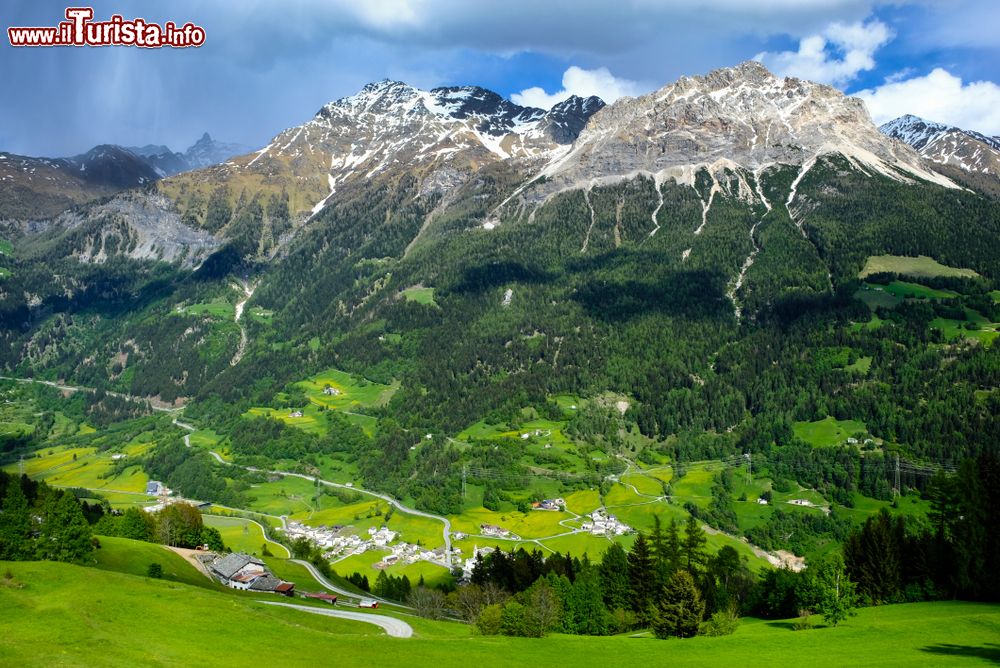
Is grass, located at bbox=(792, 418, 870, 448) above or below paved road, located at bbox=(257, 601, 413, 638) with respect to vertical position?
above

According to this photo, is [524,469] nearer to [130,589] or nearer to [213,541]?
[213,541]

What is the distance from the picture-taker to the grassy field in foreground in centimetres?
4788

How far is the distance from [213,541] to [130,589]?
190ft

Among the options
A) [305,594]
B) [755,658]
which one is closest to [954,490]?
[755,658]

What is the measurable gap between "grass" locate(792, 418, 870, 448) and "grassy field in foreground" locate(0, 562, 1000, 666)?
410 ft

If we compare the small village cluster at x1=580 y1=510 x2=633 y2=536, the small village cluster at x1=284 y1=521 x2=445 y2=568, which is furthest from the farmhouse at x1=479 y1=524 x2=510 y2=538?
the small village cluster at x1=580 y1=510 x2=633 y2=536

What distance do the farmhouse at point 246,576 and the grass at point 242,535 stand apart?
40150mm

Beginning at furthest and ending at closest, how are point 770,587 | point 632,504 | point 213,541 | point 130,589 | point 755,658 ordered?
point 632,504
point 213,541
point 770,587
point 130,589
point 755,658

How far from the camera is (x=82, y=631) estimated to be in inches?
1950

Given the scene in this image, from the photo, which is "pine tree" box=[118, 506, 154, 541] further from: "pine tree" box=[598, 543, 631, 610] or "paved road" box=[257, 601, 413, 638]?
"pine tree" box=[598, 543, 631, 610]

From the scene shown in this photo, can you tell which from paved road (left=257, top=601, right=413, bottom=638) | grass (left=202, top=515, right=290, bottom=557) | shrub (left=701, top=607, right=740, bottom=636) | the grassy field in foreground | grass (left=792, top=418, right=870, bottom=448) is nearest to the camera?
the grassy field in foreground

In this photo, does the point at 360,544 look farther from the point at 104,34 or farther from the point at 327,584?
the point at 104,34

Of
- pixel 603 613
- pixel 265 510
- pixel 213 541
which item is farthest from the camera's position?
pixel 265 510

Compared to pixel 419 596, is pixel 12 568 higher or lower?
higher
